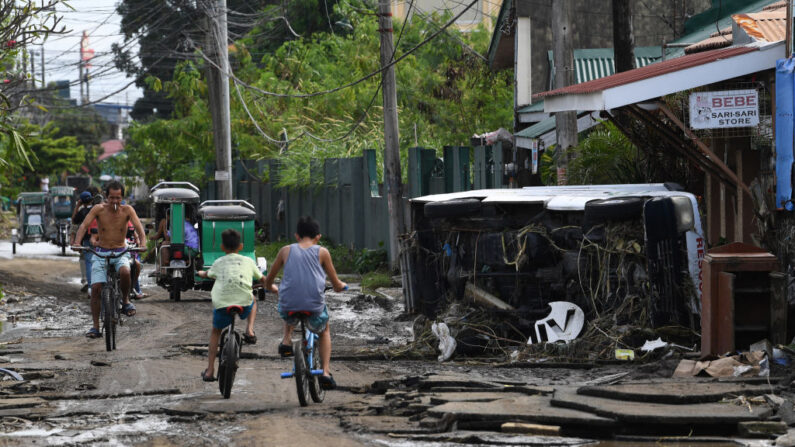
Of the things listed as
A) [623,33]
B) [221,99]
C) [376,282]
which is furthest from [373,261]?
[623,33]

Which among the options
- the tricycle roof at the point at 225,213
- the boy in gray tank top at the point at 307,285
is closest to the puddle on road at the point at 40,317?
the tricycle roof at the point at 225,213

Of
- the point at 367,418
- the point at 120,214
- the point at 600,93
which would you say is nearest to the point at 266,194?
the point at 120,214

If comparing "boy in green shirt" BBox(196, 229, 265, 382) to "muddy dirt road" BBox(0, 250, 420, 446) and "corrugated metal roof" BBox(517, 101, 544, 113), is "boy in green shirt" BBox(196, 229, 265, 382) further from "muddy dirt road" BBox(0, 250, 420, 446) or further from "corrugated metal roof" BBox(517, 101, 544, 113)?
"corrugated metal roof" BBox(517, 101, 544, 113)

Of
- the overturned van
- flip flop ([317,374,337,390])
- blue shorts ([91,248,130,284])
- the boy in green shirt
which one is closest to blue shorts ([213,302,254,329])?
the boy in green shirt

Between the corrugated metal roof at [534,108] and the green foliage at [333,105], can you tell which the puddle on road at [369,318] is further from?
the green foliage at [333,105]

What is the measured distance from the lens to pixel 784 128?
37.0 ft

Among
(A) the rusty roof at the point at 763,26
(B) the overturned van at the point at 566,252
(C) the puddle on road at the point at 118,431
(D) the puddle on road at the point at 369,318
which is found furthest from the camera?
(D) the puddle on road at the point at 369,318

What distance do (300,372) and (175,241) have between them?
469 inches

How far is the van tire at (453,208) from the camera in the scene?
12.8 metres

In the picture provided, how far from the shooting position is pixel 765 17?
13750 mm

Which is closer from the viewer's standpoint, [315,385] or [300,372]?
[300,372]

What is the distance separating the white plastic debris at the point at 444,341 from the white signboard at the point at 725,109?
11.1 ft

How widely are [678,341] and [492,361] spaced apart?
189cm

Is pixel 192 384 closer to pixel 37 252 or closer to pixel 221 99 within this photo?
pixel 221 99
